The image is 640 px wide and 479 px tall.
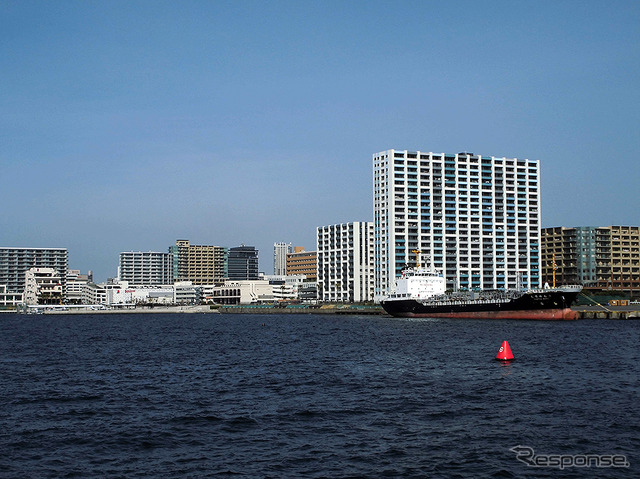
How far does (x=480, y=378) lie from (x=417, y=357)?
14.3m

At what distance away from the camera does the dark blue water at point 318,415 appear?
24.6 meters

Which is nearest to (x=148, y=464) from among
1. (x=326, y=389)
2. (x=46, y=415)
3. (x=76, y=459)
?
(x=76, y=459)

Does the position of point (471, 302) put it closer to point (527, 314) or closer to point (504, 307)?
point (504, 307)

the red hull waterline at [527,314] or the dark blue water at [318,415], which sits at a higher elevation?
the dark blue water at [318,415]

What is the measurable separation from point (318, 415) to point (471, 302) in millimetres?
108816

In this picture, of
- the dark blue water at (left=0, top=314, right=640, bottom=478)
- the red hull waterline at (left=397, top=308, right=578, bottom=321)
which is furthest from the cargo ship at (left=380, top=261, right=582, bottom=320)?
the dark blue water at (left=0, top=314, right=640, bottom=478)

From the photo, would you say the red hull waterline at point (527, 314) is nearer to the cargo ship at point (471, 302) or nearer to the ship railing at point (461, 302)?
the cargo ship at point (471, 302)

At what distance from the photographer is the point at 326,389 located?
133ft

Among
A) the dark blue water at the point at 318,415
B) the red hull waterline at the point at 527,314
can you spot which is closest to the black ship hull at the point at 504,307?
the red hull waterline at the point at 527,314

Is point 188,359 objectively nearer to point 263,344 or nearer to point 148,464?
point 263,344

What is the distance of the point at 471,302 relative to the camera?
137 metres

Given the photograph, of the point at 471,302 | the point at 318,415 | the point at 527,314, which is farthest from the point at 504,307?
the point at 318,415

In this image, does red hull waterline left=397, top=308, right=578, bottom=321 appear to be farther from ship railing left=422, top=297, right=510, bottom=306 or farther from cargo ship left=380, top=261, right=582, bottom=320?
ship railing left=422, top=297, right=510, bottom=306

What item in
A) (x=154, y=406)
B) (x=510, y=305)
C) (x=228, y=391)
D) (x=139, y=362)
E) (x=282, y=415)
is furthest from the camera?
(x=510, y=305)
